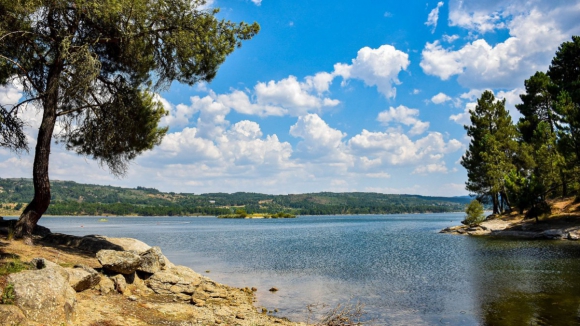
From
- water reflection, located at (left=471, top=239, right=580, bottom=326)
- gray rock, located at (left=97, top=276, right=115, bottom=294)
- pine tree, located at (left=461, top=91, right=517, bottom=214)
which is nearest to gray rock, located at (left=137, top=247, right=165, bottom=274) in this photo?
gray rock, located at (left=97, top=276, right=115, bottom=294)

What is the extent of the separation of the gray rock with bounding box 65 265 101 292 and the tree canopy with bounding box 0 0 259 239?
6885 millimetres

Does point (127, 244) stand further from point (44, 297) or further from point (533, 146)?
point (533, 146)

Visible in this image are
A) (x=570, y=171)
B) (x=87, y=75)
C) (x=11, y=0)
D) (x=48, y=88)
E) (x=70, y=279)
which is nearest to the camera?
(x=70, y=279)

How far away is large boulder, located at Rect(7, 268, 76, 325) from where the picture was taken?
29.0ft

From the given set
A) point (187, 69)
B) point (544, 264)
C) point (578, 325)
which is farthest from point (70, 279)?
point (544, 264)

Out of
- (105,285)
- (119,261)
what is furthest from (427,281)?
(105,285)

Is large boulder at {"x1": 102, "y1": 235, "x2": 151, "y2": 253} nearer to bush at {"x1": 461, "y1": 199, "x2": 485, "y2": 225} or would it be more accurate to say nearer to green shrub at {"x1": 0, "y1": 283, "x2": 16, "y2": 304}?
green shrub at {"x1": 0, "y1": 283, "x2": 16, "y2": 304}

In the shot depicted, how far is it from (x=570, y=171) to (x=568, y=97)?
11948 millimetres

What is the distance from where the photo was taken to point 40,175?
17.1 metres

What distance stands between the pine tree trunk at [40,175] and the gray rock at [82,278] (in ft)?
20.9

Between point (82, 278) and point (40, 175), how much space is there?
7634 millimetres

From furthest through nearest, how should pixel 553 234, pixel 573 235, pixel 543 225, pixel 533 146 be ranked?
pixel 533 146, pixel 543 225, pixel 553 234, pixel 573 235

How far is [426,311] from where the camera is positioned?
→ 1831 centimetres

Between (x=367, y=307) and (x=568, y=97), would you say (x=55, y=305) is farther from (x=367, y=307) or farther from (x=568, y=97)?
(x=568, y=97)
